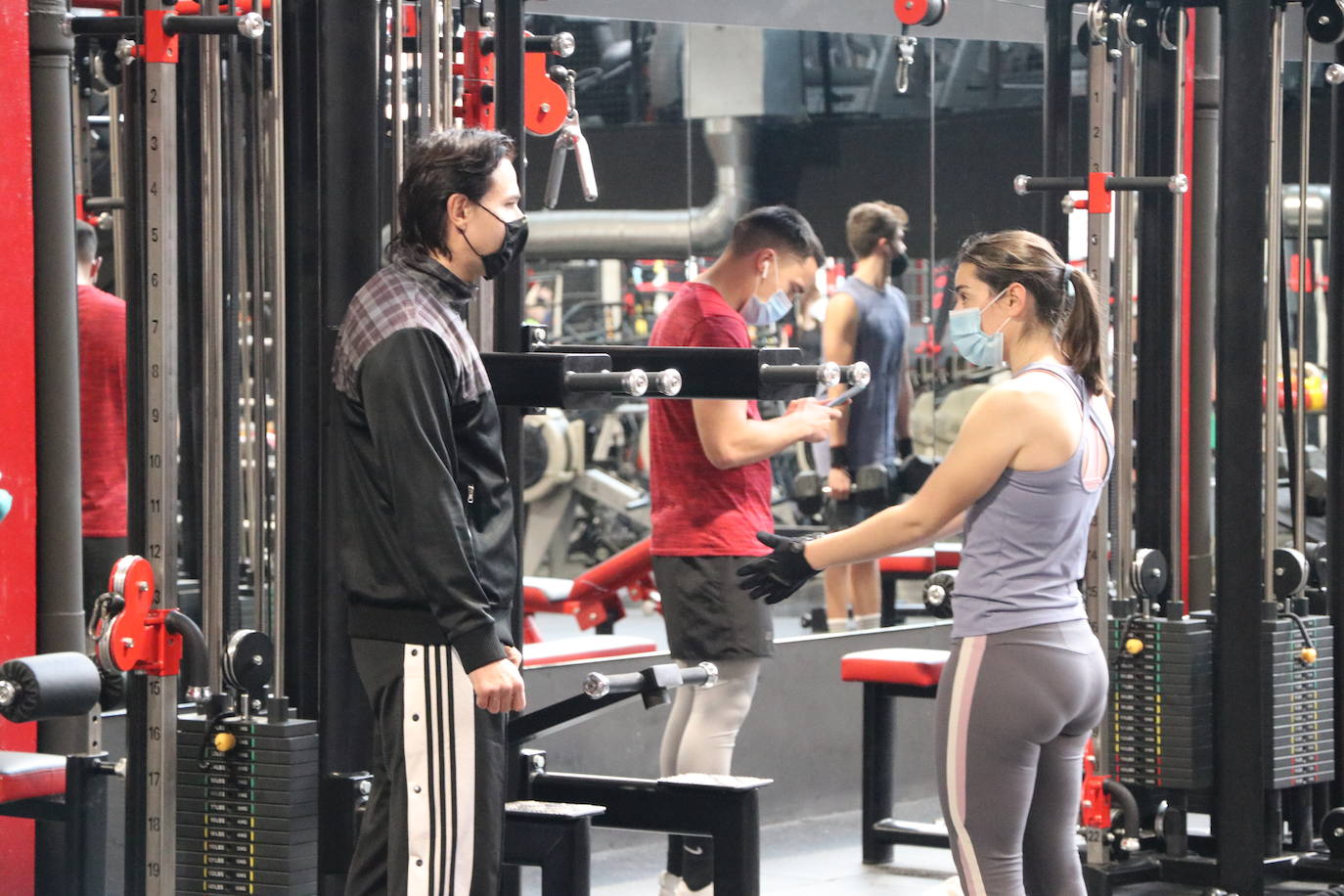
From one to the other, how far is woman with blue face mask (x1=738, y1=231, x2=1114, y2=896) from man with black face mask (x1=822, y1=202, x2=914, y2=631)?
10.7 ft

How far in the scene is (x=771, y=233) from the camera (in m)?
4.12

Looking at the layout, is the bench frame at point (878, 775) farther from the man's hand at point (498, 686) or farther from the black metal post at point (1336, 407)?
the man's hand at point (498, 686)

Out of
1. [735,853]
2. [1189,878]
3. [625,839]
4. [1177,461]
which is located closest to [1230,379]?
[1177,461]

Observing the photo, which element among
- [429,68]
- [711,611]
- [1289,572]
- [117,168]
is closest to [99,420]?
[117,168]

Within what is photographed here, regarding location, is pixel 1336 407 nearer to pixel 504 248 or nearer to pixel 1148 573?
pixel 1148 573

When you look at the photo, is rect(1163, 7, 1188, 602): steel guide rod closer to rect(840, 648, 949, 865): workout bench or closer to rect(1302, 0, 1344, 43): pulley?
rect(1302, 0, 1344, 43): pulley

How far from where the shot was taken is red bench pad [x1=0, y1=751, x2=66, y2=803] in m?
3.52

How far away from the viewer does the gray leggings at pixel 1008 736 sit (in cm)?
286

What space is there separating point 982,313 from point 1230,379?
132cm

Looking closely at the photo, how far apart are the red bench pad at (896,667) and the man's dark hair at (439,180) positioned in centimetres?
248

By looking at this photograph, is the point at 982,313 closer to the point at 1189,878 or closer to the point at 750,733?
the point at 1189,878

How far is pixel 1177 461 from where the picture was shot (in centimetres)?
448

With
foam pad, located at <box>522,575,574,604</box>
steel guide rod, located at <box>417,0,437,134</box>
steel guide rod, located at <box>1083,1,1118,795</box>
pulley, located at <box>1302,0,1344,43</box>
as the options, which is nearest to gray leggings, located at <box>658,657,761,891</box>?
steel guide rod, located at <box>1083,1,1118,795</box>

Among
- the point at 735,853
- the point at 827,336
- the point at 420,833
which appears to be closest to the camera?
the point at 420,833
